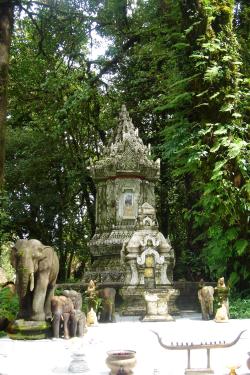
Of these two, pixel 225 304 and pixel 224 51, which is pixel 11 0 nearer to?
pixel 224 51

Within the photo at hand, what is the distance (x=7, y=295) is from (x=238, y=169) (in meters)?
6.32

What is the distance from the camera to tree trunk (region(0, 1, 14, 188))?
1427 centimetres

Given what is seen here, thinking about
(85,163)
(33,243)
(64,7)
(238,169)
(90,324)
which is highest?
(64,7)

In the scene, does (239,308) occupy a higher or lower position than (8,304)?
lower

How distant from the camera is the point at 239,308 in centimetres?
1165

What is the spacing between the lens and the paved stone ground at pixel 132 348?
5.98 meters

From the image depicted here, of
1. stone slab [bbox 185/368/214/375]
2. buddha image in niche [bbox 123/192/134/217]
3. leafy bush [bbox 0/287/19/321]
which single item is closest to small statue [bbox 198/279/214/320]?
leafy bush [bbox 0/287/19/321]

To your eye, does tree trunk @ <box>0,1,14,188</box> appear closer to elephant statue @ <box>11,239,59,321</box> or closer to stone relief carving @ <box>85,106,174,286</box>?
stone relief carving @ <box>85,106,174,286</box>

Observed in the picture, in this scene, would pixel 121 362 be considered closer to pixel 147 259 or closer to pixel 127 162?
pixel 147 259

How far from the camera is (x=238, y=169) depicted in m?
12.4

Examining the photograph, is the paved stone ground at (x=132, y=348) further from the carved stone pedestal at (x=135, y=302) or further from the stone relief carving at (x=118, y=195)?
the stone relief carving at (x=118, y=195)

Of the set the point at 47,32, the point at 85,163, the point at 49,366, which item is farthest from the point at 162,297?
the point at 85,163

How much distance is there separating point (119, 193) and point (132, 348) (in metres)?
8.89

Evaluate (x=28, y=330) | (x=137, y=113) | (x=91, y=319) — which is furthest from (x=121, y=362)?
(x=137, y=113)
